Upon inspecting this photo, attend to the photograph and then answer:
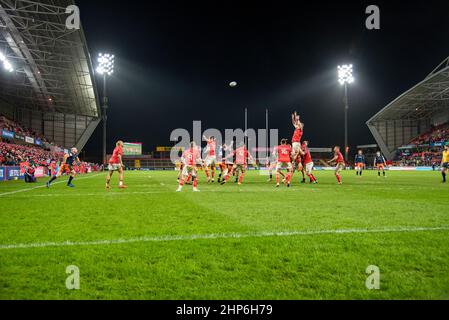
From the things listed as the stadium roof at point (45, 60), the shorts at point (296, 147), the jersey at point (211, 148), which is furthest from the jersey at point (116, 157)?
the stadium roof at point (45, 60)

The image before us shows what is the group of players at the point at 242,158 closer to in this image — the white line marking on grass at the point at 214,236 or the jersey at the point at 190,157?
the jersey at the point at 190,157

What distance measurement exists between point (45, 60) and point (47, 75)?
6.77 metres

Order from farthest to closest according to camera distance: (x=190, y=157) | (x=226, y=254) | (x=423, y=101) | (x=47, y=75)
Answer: (x=423, y=101) → (x=47, y=75) → (x=190, y=157) → (x=226, y=254)

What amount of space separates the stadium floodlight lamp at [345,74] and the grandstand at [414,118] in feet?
35.0

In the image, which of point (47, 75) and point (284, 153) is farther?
point (47, 75)

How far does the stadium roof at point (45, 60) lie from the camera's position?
26.7m

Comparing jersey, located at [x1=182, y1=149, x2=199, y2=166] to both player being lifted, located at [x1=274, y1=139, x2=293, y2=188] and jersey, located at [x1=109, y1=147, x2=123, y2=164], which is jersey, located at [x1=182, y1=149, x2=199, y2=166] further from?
player being lifted, located at [x1=274, y1=139, x2=293, y2=188]

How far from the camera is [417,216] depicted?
6.14m

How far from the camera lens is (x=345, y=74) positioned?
50281 millimetres

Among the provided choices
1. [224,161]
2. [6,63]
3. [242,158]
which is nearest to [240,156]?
[242,158]

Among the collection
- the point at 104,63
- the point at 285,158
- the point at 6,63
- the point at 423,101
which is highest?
the point at 104,63

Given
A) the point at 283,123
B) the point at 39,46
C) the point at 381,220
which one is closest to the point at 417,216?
the point at 381,220

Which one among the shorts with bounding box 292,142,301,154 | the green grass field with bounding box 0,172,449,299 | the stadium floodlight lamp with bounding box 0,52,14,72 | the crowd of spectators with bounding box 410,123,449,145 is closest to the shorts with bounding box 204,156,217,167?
the shorts with bounding box 292,142,301,154

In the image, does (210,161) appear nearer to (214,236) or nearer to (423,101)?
(214,236)
